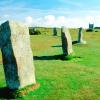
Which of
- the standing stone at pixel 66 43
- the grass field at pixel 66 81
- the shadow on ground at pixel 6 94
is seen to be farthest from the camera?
the standing stone at pixel 66 43

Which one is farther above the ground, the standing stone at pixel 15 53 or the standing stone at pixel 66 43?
the standing stone at pixel 15 53

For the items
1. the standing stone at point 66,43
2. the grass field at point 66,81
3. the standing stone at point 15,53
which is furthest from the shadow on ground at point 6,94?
the standing stone at point 66,43

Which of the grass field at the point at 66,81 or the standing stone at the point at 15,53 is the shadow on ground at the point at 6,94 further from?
the grass field at the point at 66,81

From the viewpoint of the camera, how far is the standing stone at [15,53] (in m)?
13.8

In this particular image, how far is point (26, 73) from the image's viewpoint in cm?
1469

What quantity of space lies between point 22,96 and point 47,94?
1.26 metres

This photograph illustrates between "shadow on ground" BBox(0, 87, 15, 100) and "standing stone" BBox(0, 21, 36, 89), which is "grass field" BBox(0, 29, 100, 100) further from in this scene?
"standing stone" BBox(0, 21, 36, 89)

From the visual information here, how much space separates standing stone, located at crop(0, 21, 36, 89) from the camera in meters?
13.8

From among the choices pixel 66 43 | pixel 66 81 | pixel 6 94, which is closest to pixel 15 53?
pixel 6 94

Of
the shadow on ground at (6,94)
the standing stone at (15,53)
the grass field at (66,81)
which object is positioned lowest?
the grass field at (66,81)

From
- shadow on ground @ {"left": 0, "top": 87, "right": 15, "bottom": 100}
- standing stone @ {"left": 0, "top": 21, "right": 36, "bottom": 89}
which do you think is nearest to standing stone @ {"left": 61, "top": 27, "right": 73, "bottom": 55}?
standing stone @ {"left": 0, "top": 21, "right": 36, "bottom": 89}

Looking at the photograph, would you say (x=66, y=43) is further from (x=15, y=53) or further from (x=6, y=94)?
(x=15, y=53)

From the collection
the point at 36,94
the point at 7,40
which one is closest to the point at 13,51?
the point at 7,40

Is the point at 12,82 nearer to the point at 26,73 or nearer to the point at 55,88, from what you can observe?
the point at 26,73
